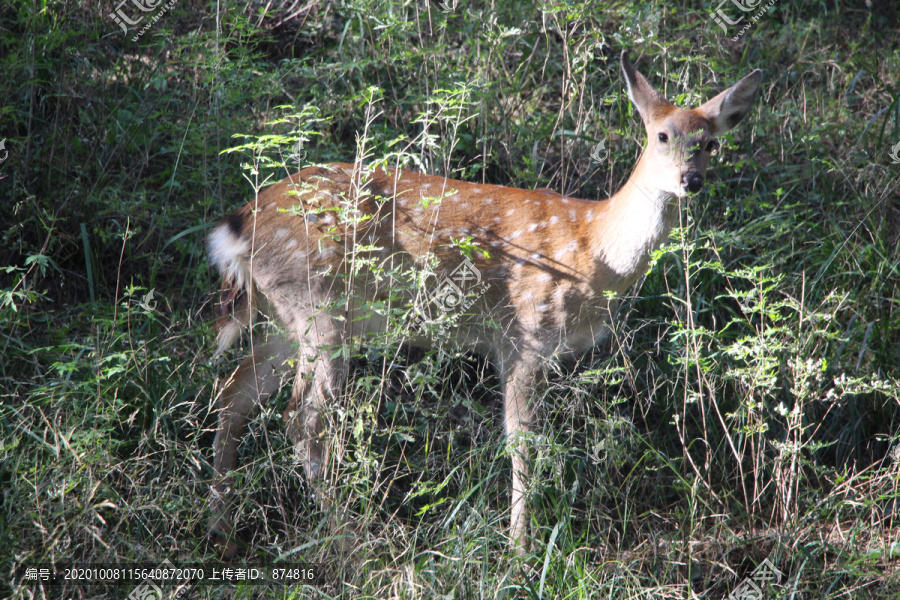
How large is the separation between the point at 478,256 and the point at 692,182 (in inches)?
42.4

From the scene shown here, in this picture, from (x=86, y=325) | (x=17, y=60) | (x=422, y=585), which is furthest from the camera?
(x=17, y=60)

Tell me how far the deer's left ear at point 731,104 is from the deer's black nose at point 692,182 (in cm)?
50

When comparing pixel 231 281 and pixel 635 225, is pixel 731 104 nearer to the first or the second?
pixel 635 225

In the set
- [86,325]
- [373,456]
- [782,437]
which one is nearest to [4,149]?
[86,325]

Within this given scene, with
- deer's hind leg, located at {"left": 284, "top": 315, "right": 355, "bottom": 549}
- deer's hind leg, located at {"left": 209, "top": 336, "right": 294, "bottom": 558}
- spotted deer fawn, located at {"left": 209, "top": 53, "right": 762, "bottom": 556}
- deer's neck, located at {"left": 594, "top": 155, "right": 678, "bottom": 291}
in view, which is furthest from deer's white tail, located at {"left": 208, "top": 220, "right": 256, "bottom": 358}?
deer's neck, located at {"left": 594, "top": 155, "right": 678, "bottom": 291}

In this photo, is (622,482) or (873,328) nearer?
(622,482)

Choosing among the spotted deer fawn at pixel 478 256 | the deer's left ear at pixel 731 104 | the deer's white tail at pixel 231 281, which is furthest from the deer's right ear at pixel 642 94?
the deer's white tail at pixel 231 281

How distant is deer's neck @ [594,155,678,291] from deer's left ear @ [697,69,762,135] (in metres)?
0.42

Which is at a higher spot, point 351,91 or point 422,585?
point 351,91

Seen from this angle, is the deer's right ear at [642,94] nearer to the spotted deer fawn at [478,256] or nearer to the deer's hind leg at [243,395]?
the spotted deer fawn at [478,256]

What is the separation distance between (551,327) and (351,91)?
2.24 m

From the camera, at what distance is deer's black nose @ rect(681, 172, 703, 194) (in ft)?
11.7

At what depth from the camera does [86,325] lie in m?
4.18

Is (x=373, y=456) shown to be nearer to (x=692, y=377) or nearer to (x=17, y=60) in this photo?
(x=692, y=377)
